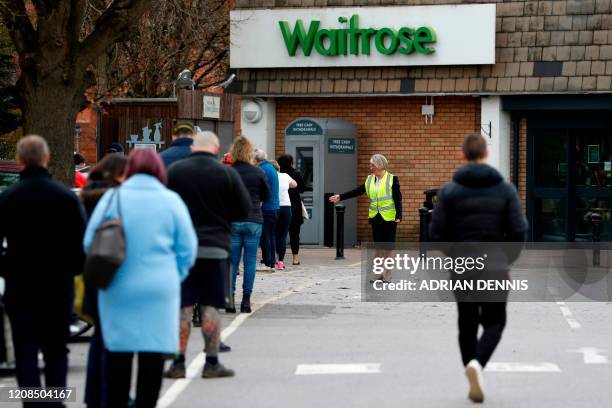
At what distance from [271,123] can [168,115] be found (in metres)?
4.35

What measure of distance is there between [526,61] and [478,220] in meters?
16.3

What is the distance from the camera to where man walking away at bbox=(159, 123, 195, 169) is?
1158 centimetres

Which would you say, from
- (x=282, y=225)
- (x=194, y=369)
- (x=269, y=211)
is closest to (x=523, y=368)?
(x=194, y=369)

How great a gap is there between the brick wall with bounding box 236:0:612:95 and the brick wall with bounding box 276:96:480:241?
0.66 meters

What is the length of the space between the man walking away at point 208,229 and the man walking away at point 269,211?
695cm

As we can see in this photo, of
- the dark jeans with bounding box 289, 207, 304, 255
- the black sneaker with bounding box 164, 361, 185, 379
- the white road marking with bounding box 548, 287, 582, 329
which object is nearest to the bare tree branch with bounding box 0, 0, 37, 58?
the dark jeans with bounding box 289, 207, 304, 255

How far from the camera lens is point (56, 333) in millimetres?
7840

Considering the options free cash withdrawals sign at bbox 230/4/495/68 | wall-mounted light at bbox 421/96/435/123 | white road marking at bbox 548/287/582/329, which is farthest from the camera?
wall-mounted light at bbox 421/96/435/123

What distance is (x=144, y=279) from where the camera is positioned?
285 inches

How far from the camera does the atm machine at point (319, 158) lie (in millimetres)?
25609

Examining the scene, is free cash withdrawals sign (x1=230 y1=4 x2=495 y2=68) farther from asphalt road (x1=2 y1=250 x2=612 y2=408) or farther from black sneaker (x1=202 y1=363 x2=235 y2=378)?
black sneaker (x1=202 y1=363 x2=235 y2=378)

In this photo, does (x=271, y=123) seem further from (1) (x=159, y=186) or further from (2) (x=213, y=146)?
(1) (x=159, y=186)

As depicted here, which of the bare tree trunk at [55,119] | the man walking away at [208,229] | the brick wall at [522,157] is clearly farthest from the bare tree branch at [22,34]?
the man walking away at [208,229]

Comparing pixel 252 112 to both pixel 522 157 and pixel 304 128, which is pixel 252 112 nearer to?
pixel 304 128
